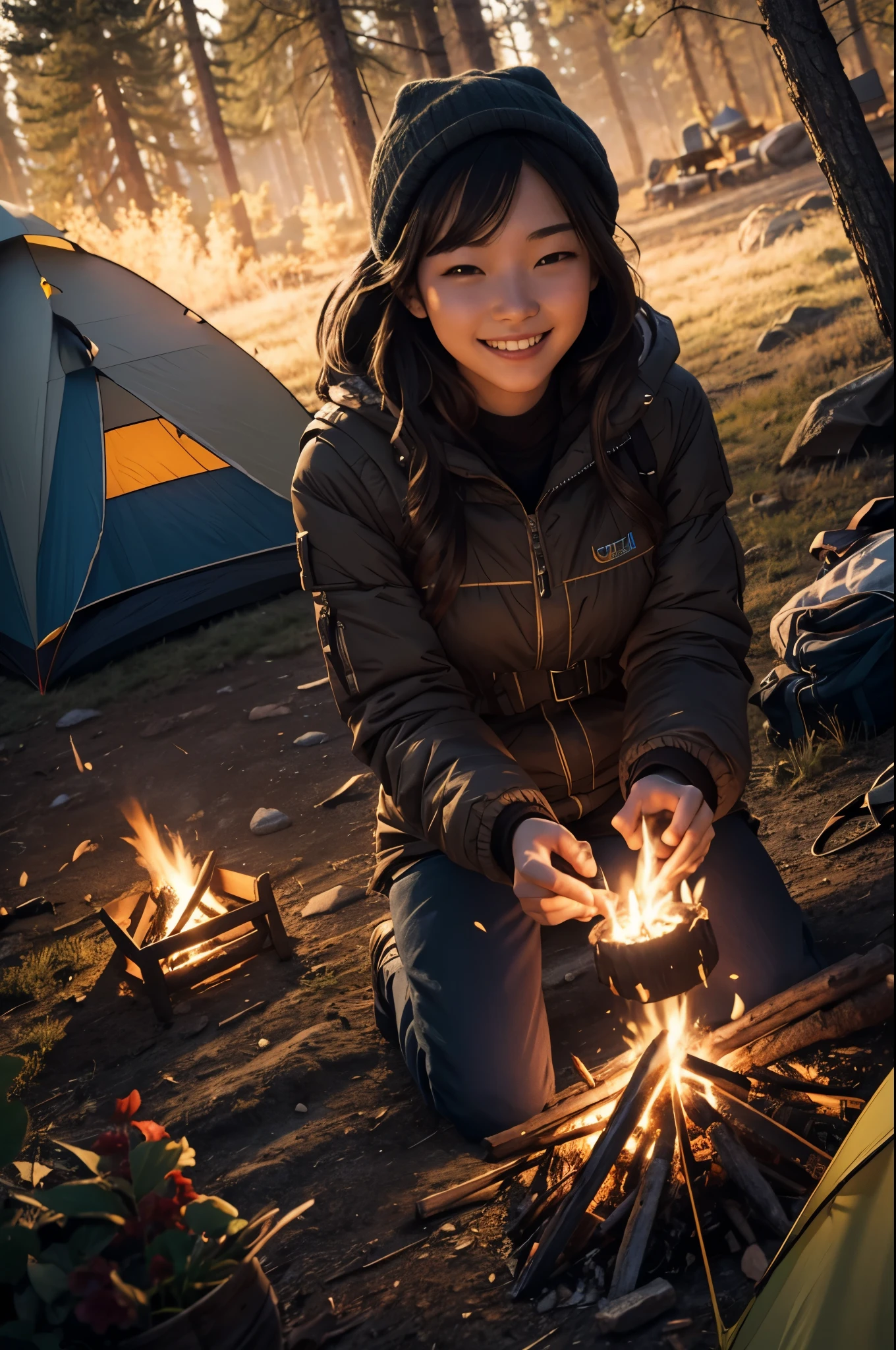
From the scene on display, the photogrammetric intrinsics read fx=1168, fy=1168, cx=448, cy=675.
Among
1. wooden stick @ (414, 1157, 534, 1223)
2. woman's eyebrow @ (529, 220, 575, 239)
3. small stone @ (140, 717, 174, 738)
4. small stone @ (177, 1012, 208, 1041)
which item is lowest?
wooden stick @ (414, 1157, 534, 1223)

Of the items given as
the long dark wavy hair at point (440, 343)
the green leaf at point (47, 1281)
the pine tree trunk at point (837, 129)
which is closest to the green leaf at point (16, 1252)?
the green leaf at point (47, 1281)

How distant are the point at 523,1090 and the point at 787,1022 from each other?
57 centimetres

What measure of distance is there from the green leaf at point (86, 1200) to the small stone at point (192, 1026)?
1.78m

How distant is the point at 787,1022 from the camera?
7.85ft

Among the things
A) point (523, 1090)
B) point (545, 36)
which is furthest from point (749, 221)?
point (545, 36)

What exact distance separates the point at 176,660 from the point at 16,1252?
5973mm

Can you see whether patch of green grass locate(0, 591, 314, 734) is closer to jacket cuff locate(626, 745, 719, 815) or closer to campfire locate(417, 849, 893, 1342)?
jacket cuff locate(626, 745, 719, 815)

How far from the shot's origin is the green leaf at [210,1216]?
167 centimetres

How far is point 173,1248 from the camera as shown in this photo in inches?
64.0

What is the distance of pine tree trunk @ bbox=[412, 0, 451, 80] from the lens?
1159 cm

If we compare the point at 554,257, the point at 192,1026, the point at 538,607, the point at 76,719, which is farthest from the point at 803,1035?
the point at 76,719

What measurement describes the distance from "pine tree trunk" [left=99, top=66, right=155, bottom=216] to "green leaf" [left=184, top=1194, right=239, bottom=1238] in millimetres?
27434

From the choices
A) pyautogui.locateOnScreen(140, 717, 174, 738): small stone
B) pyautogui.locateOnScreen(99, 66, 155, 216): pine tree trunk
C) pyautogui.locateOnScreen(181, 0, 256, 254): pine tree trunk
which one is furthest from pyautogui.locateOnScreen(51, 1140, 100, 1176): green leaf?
pyautogui.locateOnScreen(99, 66, 155, 216): pine tree trunk

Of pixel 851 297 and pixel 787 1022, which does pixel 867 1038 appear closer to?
pixel 787 1022
